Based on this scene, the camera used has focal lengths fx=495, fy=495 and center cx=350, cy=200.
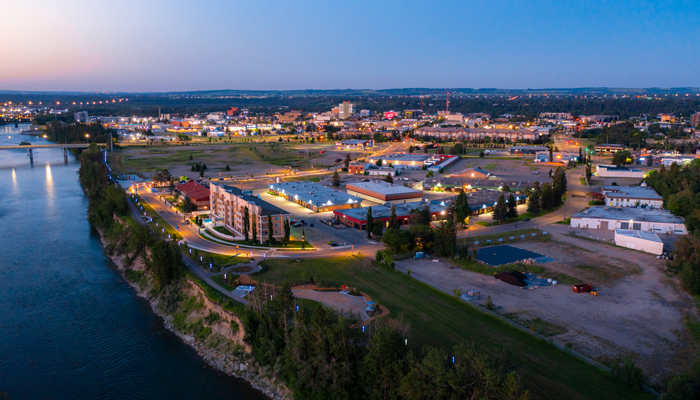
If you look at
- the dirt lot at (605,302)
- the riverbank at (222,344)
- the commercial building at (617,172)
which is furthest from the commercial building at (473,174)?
the riverbank at (222,344)

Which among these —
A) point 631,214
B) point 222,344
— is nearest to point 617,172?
point 631,214

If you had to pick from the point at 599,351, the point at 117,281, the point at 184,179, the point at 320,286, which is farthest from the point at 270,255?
the point at 184,179

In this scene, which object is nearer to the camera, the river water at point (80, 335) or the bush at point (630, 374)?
the bush at point (630, 374)

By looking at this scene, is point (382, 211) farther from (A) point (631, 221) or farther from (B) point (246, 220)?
(A) point (631, 221)

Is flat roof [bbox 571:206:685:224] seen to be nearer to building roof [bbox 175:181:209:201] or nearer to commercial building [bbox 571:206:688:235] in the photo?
commercial building [bbox 571:206:688:235]

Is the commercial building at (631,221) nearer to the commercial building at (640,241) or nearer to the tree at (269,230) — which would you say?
the commercial building at (640,241)

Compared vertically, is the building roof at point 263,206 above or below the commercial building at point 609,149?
above
